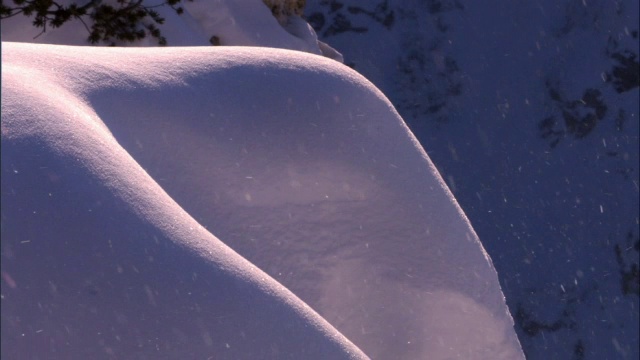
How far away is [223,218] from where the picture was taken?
3.20m

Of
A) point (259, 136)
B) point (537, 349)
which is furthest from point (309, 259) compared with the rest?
point (537, 349)

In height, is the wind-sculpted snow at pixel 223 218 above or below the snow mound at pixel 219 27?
above

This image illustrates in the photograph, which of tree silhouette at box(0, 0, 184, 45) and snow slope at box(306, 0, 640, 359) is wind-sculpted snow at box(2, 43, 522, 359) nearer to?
tree silhouette at box(0, 0, 184, 45)

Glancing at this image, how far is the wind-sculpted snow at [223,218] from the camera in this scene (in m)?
2.18

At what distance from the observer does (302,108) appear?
137 inches

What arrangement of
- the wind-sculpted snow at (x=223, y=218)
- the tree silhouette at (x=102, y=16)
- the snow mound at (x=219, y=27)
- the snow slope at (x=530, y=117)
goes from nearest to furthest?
the wind-sculpted snow at (x=223, y=218), the tree silhouette at (x=102, y=16), the snow mound at (x=219, y=27), the snow slope at (x=530, y=117)

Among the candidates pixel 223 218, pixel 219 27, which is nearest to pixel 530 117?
pixel 219 27

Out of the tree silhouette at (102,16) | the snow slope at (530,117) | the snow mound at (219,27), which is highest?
the tree silhouette at (102,16)

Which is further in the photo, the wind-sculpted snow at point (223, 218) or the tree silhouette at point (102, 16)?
the tree silhouette at point (102, 16)

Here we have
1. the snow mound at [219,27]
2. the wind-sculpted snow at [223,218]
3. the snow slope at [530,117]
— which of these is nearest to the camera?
the wind-sculpted snow at [223,218]

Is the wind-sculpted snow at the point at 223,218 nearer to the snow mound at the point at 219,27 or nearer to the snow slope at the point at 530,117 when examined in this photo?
the snow mound at the point at 219,27

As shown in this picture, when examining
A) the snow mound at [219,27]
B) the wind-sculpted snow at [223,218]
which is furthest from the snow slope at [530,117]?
the wind-sculpted snow at [223,218]

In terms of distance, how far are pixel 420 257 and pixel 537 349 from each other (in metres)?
12.0

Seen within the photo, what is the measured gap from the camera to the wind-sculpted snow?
2184 mm
